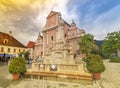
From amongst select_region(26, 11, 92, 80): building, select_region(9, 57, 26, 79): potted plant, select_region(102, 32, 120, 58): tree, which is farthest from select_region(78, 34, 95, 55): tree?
select_region(9, 57, 26, 79): potted plant

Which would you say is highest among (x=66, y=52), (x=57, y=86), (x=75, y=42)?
(x=75, y=42)

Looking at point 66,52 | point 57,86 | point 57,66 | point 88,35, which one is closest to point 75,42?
point 88,35

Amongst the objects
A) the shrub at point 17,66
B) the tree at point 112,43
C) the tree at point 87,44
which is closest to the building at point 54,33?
the tree at point 87,44

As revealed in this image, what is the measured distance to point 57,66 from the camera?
12.6m

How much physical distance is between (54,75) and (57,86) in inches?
72.0

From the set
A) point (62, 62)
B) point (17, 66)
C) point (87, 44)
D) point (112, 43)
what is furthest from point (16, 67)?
point (112, 43)

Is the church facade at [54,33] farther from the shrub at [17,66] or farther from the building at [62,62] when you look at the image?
the shrub at [17,66]

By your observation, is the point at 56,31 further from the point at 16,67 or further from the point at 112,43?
the point at 16,67

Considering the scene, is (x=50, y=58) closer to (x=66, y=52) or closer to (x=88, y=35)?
(x=66, y=52)

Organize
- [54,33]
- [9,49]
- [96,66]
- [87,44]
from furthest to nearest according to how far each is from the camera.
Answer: [54,33] < [9,49] < [87,44] < [96,66]

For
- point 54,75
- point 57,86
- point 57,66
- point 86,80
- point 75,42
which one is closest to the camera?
point 57,86

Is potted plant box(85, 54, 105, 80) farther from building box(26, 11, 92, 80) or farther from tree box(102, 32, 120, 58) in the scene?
tree box(102, 32, 120, 58)

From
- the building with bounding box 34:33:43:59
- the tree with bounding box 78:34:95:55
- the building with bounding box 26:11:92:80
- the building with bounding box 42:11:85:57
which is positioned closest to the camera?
the building with bounding box 26:11:92:80

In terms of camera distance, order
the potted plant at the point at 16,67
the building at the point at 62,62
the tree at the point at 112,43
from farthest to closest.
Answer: the tree at the point at 112,43, the potted plant at the point at 16,67, the building at the point at 62,62
